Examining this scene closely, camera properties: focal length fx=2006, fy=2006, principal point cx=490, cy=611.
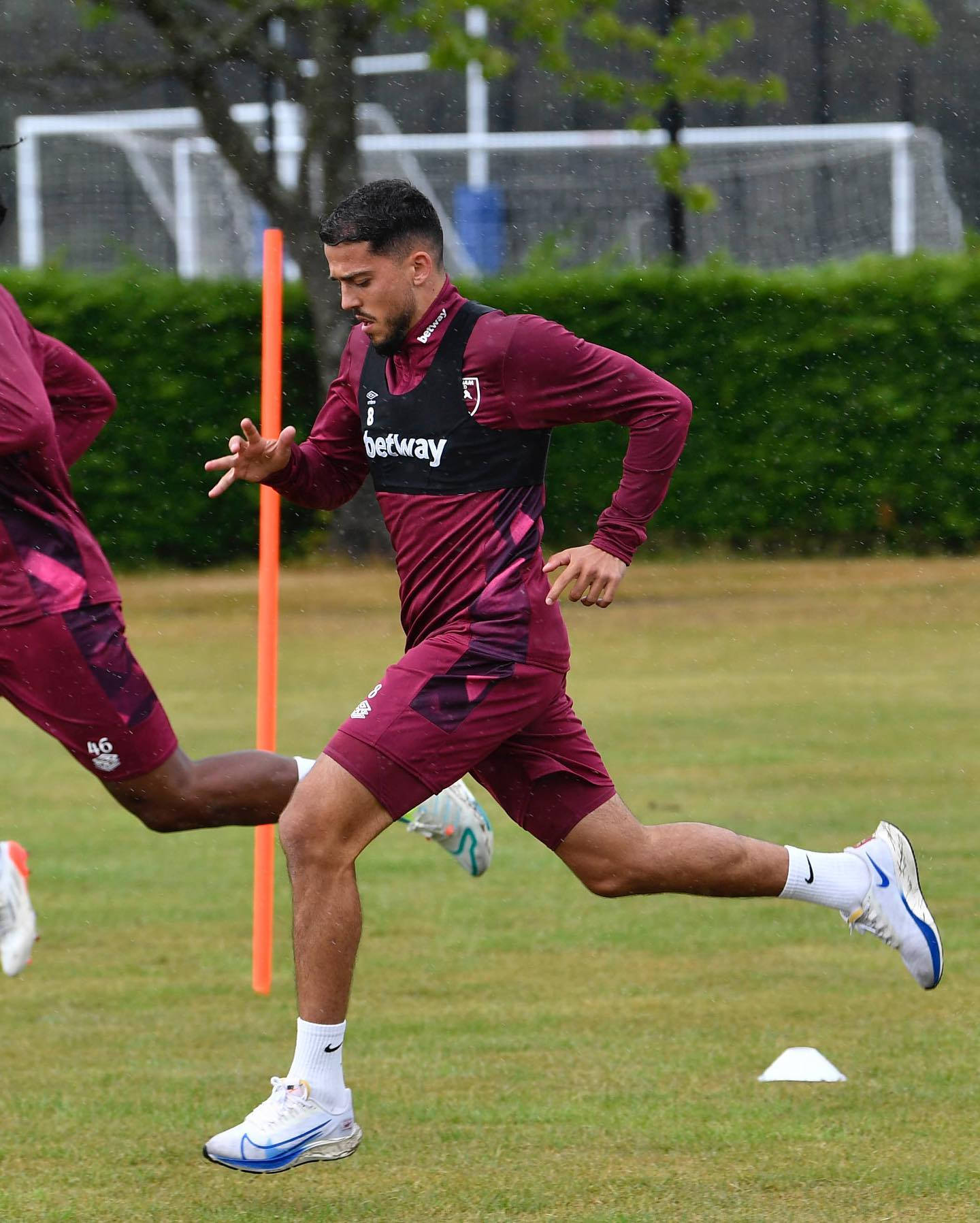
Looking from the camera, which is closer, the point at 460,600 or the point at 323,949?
the point at 323,949

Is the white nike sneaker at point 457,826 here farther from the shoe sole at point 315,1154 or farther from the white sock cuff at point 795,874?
the shoe sole at point 315,1154

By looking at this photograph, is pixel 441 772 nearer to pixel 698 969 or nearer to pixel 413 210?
pixel 413 210

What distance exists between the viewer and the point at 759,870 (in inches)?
211

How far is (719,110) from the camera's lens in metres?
35.5

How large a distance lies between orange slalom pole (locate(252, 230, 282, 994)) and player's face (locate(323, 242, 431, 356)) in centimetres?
148

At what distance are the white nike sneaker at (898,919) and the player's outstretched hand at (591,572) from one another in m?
1.17

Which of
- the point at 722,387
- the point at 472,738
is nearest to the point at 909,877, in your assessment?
the point at 472,738

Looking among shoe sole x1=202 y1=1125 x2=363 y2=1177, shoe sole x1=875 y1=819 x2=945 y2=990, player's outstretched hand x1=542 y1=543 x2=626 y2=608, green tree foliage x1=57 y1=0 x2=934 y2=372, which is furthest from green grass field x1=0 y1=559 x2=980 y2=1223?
green tree foliage x1=57 y1=0 x2=934 y2=372

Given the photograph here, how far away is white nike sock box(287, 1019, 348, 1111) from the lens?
466cm

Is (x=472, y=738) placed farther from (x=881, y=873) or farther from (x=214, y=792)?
(x=214, y=792)

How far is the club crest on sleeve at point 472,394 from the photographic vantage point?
5.04m

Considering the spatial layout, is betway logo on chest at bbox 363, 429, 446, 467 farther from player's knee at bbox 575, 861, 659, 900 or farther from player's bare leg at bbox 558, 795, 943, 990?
player's knee at bbox 575, 861, 659, 900

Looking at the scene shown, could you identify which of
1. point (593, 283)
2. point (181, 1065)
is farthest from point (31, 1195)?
point (593, 283)

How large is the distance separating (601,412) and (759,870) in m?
1.30
